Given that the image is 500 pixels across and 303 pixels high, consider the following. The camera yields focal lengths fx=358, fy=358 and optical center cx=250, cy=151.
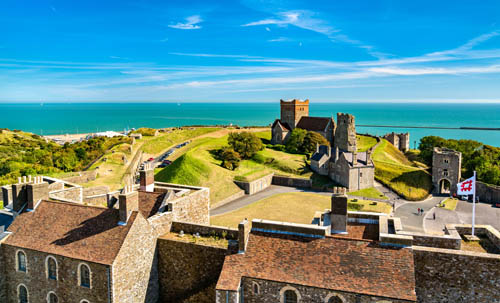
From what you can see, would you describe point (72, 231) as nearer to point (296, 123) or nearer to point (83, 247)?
point (83, 247)

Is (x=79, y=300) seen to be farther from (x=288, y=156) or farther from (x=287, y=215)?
(x=288, y=156)

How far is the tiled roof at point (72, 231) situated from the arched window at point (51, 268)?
52 centimetres

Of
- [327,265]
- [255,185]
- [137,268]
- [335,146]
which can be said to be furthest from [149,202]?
[335,146]

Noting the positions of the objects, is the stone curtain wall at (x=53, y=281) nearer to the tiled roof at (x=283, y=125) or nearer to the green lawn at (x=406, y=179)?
the green lawn at (x=406, y=179)

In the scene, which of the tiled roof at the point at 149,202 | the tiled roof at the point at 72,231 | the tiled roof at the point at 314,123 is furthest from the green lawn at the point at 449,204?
the tiled roof at the point at 72,231

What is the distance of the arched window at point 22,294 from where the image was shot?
59.5 feet

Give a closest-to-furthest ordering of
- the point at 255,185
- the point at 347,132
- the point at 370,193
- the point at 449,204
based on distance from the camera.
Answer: the point at 449,204
the point at 255,185
the point at 370,193
the point at 347,132

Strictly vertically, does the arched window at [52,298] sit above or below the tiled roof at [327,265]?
below

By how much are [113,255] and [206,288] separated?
4.38 m

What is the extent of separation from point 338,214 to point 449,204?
124ft

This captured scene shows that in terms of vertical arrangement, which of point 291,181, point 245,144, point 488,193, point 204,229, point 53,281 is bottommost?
point 488,193

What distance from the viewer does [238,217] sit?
3862 cm

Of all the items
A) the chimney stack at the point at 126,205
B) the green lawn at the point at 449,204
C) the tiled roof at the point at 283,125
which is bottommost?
the green lawn at the point at 449,204

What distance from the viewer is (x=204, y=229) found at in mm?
18203
